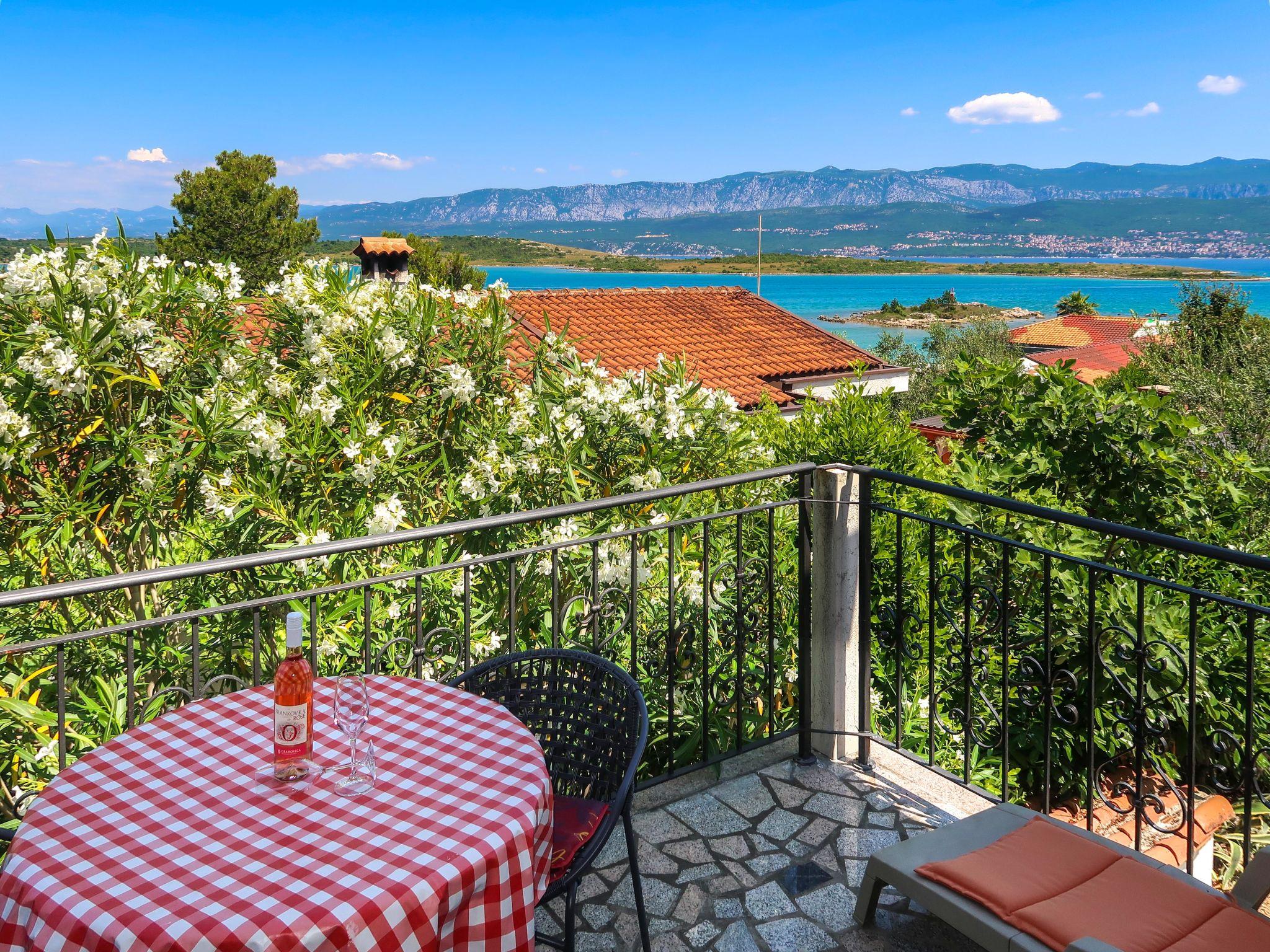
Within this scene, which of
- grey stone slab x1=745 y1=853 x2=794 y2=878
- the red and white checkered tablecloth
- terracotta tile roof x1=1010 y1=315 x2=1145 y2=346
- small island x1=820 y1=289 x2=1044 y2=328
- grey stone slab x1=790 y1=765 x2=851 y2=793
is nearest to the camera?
the red and white checkered tablecloth

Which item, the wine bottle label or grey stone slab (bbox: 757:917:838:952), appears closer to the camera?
the wine bottle label

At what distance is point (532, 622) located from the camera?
460cm

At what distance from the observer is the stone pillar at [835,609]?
→ 3.45 m

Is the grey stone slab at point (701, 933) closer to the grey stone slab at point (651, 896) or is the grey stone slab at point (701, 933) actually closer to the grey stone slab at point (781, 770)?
the grey stone slab at point (651, 896)

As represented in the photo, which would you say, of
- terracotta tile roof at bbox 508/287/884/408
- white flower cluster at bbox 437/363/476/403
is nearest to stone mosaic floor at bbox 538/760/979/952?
white flower cluster at bbox 437/363/476/403

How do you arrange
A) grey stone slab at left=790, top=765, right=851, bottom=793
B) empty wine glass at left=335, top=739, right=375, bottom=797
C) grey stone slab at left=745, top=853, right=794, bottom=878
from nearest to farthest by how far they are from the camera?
empty wine glass at left=335, top=739, right=375, bottom=797 → grey stone slab at left=745, top=853, right=794, bottom=878 → grey stone slab at left=790, top=765, right=851, bottom=793

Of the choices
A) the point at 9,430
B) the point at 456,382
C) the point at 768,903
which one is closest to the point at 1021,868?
the point at 768,903

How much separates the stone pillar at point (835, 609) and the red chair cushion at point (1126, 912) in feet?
4.40

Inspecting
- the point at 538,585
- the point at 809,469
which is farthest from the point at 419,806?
the point at 538,585

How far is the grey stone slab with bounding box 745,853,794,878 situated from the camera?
9.65ft

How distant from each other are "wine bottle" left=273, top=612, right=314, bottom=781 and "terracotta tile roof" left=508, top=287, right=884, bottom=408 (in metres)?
14.0

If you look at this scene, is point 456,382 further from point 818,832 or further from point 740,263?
point 740,263

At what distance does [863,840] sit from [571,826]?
1.36 m

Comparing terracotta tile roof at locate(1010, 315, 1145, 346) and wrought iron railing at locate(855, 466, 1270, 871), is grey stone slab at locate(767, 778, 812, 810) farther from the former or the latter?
terracotta tile roof at locate(1010, 315, 1145, 346)
